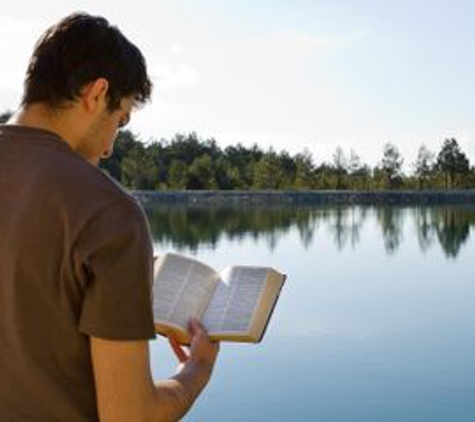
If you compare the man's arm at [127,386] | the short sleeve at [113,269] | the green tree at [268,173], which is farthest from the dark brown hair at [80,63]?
the green tree at [268,173]

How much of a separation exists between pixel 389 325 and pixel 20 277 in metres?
9.59

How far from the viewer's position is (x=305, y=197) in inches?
1743

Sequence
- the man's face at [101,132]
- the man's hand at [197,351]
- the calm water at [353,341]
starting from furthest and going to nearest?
the calm water at [353,341] < the man's hand at [197,351] < the man's face at [101,132]

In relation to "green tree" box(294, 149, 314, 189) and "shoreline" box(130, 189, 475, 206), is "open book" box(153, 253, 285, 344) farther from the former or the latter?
"green tree" box(294, 149, 314, 189)

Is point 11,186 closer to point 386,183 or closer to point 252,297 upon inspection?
point 252,297

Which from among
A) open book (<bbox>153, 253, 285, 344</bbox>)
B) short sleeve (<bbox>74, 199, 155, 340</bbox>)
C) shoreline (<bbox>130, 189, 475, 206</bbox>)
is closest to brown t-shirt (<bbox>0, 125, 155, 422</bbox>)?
short sleeve (<bbox>74, 199, 155, 340</bbox>)

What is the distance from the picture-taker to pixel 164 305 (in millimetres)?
1299

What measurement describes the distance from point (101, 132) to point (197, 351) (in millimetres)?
312

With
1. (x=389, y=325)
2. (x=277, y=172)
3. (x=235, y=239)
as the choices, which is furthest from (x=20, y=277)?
(x=277, y=172)

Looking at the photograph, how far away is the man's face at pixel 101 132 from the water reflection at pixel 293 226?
1781 cm

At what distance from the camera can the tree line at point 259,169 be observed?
1710 inches

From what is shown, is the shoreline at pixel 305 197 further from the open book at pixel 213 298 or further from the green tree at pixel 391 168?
the open book at pixel 213 298

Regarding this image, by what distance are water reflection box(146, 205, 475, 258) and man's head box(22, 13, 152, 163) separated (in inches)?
702

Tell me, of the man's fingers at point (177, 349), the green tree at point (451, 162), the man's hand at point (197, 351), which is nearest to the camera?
the man's hand at point (197, 351)
